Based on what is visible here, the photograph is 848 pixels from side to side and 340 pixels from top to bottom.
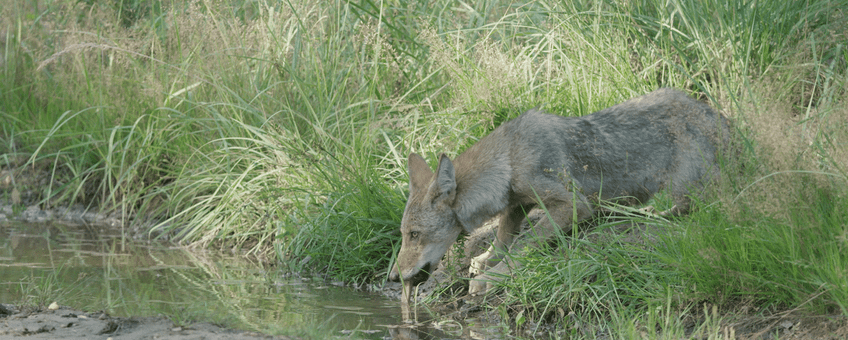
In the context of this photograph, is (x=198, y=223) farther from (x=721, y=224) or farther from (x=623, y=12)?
(x=721, y=224)

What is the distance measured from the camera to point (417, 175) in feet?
18.3

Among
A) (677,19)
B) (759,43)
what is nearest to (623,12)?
(677,19)

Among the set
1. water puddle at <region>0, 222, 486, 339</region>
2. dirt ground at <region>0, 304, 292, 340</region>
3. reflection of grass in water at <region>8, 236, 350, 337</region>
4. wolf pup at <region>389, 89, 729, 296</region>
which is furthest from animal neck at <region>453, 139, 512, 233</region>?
dirt ground at <region>0, 304, 292, 340</region>

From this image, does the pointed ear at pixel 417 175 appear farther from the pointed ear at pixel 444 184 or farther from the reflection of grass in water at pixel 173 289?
the reflection of grass in water at pixel 173 289

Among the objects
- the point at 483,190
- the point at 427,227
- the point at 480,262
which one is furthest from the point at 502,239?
the point at 427,227

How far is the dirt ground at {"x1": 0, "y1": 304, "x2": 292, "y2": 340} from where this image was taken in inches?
163

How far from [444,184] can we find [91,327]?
7.59 feet

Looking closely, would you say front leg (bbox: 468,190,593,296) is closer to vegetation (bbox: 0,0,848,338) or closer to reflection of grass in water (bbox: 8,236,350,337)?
vegetation (bbox: 0,0,848,338)

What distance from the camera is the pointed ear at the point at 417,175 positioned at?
5.52m

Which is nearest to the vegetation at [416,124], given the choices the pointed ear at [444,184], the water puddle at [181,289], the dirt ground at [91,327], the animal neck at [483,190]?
the water puddle at [181,289]

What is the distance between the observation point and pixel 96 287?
571 centimetres

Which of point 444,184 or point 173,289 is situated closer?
point 444,184

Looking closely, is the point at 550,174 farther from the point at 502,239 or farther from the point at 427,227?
the point at 427,227

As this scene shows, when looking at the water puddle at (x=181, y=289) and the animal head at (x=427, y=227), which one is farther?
the animal head at (x=427, y=227)
